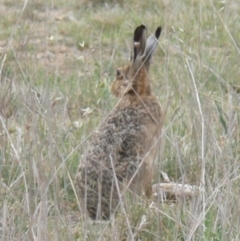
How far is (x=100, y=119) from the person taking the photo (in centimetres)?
539

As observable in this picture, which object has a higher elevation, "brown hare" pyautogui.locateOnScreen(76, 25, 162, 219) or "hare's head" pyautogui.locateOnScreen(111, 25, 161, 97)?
"hare's head" pyautogui.locateOnScreen(111, 25, 161, 97)

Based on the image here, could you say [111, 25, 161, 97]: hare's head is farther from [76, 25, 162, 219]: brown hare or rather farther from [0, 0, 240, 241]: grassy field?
[0, 0, 240, 241]: grassy field

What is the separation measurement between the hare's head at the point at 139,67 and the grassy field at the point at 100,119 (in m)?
0.15

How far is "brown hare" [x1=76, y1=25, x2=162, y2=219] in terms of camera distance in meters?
4.40

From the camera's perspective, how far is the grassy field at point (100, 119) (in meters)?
3.64

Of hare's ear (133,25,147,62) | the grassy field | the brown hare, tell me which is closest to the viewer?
the grassy field

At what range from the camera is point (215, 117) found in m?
4.69

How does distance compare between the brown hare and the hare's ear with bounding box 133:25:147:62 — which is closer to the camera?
the brown hare

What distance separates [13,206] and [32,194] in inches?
3.7

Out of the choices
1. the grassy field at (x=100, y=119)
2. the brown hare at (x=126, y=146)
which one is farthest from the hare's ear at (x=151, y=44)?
the grassy field at (x=100, y=119)

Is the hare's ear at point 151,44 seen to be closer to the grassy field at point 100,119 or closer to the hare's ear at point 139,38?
the hare's ear at point 139,38

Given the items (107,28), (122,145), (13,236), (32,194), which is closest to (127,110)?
(122,145)

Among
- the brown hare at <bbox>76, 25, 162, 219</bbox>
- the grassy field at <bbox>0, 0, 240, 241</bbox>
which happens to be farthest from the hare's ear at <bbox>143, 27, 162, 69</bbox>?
the grassy field at <bbox>0, 0, 240, 241</bbox>

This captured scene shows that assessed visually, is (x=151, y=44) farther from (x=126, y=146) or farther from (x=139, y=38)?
(x=126, y=146)
